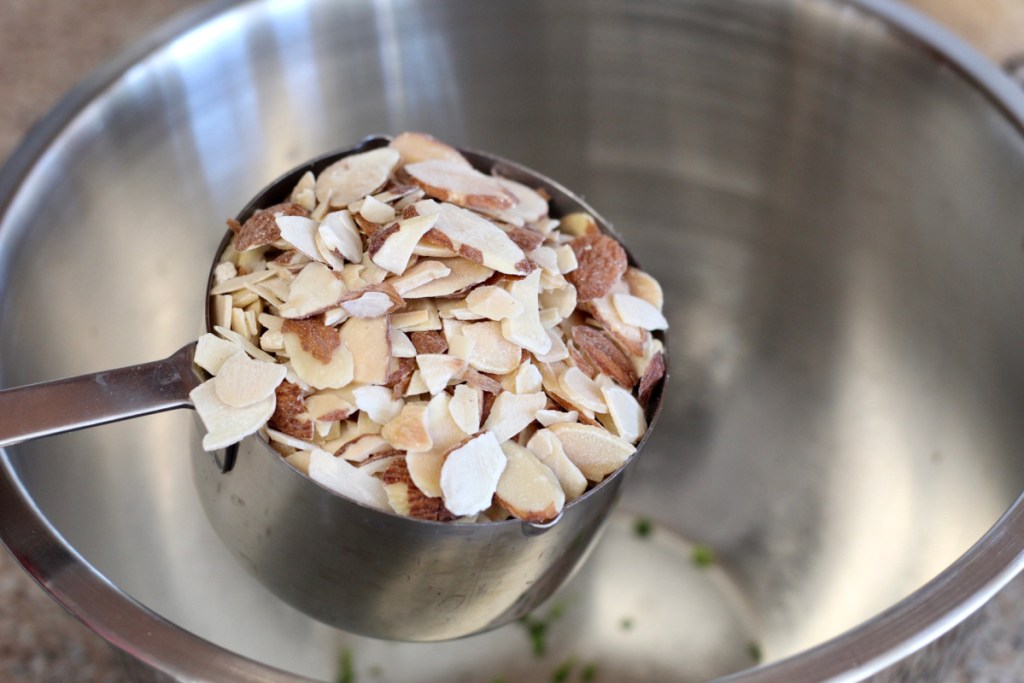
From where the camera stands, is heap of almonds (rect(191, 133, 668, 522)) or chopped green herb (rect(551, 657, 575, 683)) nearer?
heap of almonds (rect(191, 133, 668, 522))

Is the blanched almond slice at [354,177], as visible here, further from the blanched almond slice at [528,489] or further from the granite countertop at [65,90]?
the granite countertop at [65,90]

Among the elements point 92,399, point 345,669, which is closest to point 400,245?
point 92,399

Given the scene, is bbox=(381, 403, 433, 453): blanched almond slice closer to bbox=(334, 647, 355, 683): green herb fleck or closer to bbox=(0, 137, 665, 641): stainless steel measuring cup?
bbox=(0, 137, 665, 641): stainless steel measuring cup

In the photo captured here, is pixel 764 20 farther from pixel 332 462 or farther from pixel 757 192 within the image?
pixel 332 462

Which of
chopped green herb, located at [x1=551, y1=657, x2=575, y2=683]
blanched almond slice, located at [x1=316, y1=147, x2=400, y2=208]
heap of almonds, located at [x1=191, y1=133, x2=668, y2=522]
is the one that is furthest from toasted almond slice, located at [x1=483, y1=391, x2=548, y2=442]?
chopped green herb, located at [x1=551, y1=657, x2=575, y2=683]

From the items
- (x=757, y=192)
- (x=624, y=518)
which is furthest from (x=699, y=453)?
(x=757, y=192)

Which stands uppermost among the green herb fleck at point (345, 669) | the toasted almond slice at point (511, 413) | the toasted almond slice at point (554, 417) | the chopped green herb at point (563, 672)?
Result: the toasted almond slice at point (511, 413)

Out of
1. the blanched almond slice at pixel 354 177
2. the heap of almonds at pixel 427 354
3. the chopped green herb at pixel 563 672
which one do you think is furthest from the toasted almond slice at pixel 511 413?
the chopped green herb at pixel 563 672
